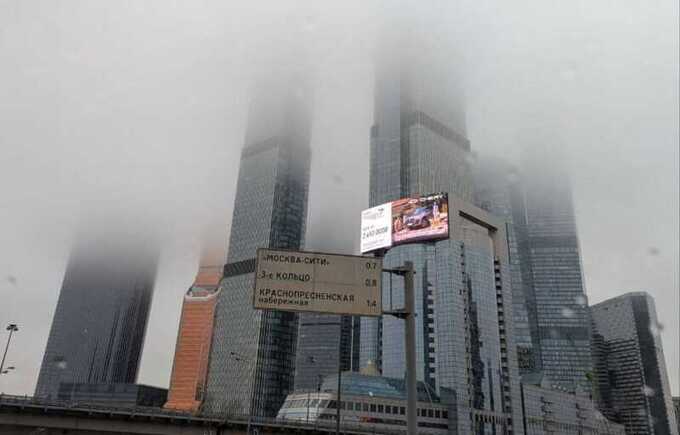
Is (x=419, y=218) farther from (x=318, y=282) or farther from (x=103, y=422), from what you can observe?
(x=318, y=282)

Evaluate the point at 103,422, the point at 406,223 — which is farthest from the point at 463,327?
the point at 103,422

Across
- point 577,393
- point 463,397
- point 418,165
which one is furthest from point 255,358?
point 577,393

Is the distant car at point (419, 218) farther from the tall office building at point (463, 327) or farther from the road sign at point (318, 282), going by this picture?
the road sign at point (318, 282)

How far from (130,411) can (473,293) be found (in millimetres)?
129178

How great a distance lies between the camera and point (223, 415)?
57938 mm

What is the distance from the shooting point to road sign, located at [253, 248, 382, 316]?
13680 millimetres

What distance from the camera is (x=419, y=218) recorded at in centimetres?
13038

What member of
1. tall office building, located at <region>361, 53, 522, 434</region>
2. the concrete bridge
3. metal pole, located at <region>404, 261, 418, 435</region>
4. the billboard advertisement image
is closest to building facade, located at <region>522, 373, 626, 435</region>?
tall office building, located at <region>361, 53, 522, 434</region>

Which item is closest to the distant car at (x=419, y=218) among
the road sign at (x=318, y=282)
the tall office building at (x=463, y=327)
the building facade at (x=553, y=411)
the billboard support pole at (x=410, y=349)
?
the tall office building at (x=463, y=327)

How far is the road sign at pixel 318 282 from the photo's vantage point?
13680 mm

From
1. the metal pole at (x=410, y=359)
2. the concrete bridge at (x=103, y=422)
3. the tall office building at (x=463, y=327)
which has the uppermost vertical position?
the tall office building at (x=463, y=327)

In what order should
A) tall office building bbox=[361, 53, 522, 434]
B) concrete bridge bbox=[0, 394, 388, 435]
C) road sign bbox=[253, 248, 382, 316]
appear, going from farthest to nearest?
tall office building bbox=[361, 53, 522, 434]
concrete bridge bbox=[0, 394, 388, 435]
road sign bbox=[253, 248, 382, 316]

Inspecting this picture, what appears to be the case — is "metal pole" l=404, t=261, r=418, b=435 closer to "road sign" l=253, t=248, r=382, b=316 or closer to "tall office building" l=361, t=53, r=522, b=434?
"road sign" l=253, t=248, r=382, b=316

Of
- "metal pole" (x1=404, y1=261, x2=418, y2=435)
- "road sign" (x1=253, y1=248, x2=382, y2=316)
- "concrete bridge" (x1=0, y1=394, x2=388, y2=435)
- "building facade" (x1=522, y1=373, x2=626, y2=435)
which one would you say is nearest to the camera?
"road sign" (x1=253, y1=248, x2=382, y2=316)
